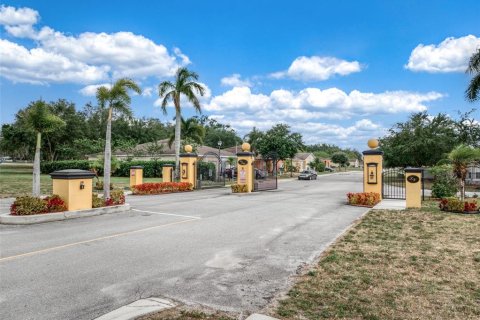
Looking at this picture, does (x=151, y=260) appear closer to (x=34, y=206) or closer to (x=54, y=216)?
(x=54, y=216)

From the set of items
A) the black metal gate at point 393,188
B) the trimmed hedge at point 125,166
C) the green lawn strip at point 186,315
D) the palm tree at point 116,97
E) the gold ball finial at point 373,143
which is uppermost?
the palm tree at point 116,97

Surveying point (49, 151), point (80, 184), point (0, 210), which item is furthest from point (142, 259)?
point (49, 151)

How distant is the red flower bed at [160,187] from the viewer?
20438 millimetres

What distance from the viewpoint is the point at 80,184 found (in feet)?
40.2

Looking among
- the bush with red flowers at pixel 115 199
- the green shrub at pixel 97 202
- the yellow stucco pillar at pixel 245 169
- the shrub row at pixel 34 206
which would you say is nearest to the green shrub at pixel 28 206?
the shrub row at pixel 34 206

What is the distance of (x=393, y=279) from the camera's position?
5695 millimetres

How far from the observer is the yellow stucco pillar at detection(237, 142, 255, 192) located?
75.9ft

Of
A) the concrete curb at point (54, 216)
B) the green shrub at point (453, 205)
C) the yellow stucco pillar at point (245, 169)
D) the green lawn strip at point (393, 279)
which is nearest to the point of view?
the green lawn strip at point (393, 279)

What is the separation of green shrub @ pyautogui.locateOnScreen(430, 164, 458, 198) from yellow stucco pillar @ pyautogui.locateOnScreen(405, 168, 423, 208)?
3959mm

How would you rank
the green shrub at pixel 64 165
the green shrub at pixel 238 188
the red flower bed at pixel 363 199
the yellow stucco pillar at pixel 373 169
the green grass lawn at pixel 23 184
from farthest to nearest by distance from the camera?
1. the green shrub at pixel 64 165
2. the green shrub at pixel 238 188
3. the green grass lawn at pixel 23 184
4. the yellow stucco pillar at pixel 373 169
5. the red flower bed at pixel 363 199

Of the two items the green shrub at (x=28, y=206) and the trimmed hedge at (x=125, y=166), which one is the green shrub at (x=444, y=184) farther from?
the trimmed hedge at (x=125, y=166)

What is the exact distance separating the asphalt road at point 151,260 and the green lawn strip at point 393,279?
0.52 metres

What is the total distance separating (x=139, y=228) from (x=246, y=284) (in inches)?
211

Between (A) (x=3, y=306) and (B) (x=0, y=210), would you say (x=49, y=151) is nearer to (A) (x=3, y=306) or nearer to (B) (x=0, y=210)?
(B) (x=0, y=210)
